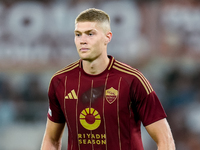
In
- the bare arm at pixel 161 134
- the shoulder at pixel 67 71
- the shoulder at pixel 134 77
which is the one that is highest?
the shoulder at pixel 67 71

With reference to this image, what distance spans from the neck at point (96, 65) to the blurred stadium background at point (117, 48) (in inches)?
162

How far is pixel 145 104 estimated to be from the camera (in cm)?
269

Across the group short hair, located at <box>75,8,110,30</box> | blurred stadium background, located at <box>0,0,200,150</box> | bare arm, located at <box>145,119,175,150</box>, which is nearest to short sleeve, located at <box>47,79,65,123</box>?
short hair, located at <box>75,8,110,30</box>

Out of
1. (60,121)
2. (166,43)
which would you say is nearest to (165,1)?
(166,43)

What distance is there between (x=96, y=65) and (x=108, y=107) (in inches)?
12.4

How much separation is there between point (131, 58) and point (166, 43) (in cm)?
74

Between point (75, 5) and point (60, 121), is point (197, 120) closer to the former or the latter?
point (75, 5)

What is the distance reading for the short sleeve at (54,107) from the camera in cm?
289

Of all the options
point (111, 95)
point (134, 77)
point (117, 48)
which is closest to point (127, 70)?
point (134, 77)

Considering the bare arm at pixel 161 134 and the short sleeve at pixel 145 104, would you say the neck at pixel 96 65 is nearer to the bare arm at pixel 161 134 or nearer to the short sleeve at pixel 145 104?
the short sleeve at pixel 145 104

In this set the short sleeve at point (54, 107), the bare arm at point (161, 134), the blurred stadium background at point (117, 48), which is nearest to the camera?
the bare arm at point (161, 134)

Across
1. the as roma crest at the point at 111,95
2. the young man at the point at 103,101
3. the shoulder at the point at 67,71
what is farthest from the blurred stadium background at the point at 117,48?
the as roma crest at the point at 111,95

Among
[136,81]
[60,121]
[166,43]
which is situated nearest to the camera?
[136,81]

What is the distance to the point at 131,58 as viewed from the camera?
7.09 m
